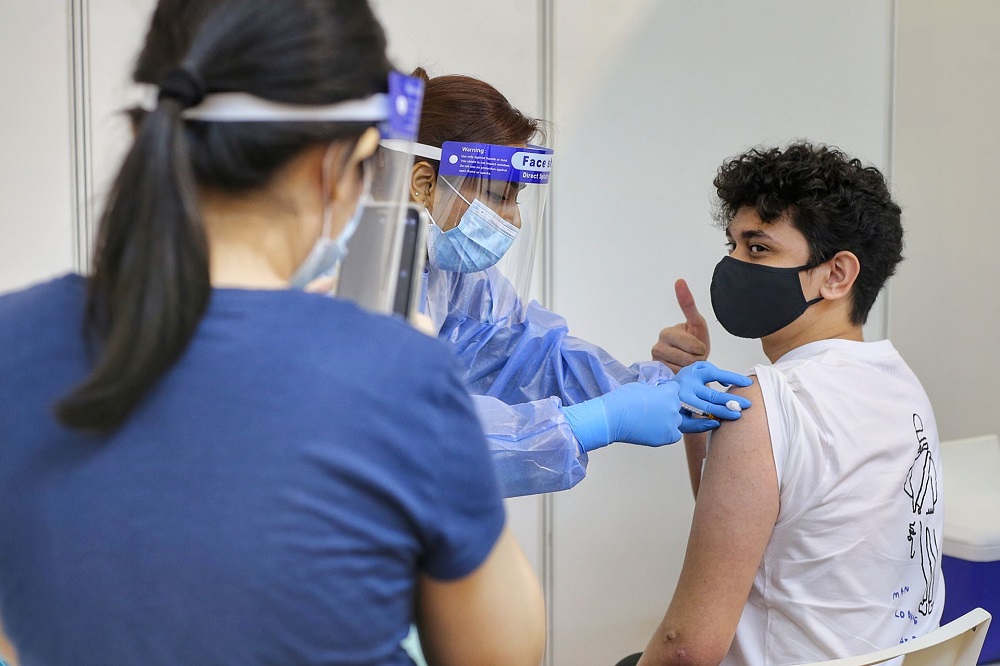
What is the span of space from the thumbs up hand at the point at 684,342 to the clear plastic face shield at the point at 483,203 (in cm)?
42

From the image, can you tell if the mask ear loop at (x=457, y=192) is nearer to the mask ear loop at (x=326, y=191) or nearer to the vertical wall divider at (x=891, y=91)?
the mask ear loop at (x=326, y=191)

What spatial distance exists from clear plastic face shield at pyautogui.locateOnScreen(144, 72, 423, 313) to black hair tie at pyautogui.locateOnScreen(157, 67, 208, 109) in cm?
1

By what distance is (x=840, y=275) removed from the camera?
158cm

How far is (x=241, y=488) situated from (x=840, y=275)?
1312 millimetres

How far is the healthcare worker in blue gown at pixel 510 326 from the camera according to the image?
1.50 metres

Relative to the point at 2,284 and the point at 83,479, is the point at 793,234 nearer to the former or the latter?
the point at 83,479

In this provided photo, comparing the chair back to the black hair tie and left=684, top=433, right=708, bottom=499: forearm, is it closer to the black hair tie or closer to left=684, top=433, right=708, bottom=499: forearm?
left=684, top=433, right=708, bottom=499: forearm

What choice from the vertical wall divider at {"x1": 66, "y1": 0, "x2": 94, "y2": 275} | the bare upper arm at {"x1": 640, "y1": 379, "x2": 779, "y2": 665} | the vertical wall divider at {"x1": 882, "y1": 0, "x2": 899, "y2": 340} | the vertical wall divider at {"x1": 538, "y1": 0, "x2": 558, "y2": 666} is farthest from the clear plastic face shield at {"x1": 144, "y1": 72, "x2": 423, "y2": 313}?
the vertical wall divider at {"x1": 882, "y1": 0, "x2": 899, "y2": 340}

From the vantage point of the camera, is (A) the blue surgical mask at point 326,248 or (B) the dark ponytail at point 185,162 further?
(A) the blue surgical mask at point 326,248

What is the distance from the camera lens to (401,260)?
0.86m

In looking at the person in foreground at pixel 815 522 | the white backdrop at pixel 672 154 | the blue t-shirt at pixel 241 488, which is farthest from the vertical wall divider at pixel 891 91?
the blue t-shirt at pixel 241 488

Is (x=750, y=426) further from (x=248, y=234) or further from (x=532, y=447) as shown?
(x=248, y=234)

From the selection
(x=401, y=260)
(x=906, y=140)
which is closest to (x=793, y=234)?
(x=401, y=260)

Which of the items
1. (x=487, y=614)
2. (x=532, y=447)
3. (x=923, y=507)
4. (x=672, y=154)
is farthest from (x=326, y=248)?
(x=672, y=154)
